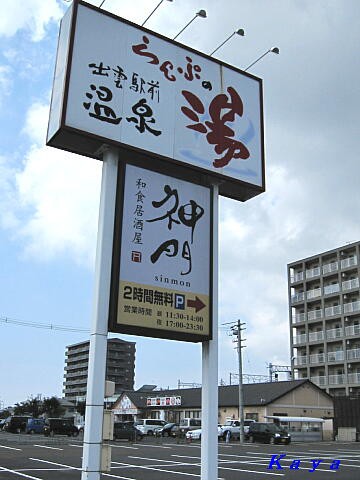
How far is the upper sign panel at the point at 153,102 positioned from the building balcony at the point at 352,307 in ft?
144

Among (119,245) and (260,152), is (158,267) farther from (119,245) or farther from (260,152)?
(260,152)

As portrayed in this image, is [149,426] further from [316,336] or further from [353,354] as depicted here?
[353,354]

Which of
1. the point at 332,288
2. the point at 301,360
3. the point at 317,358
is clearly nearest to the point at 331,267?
the point at 332,288

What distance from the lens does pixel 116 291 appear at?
7727mm

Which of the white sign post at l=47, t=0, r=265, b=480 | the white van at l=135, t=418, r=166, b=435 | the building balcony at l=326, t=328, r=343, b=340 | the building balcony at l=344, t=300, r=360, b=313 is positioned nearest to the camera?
the white sign post at l=47, t=0, r=265, b=480

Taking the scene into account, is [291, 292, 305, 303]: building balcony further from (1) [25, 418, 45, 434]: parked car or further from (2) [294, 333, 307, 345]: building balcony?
(1) [25, 418, 45, 434]: parked car

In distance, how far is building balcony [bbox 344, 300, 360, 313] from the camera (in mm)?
51031

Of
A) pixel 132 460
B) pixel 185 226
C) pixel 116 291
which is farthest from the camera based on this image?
pixel 132 460

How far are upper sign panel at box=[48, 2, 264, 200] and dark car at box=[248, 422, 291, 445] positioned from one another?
28562mm

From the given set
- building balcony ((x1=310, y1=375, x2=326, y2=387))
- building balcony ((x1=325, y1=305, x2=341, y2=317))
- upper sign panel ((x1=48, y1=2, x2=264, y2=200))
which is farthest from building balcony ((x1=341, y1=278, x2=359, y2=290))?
upper sign panel ((x1=48, y1=2, x2=264, y2=200))

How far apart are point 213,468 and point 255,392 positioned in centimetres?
4253

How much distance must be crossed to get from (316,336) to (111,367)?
70.5 meters

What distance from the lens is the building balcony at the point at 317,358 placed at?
5381 centimetres

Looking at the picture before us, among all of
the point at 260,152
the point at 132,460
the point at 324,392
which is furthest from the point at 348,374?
the point at 260,152
